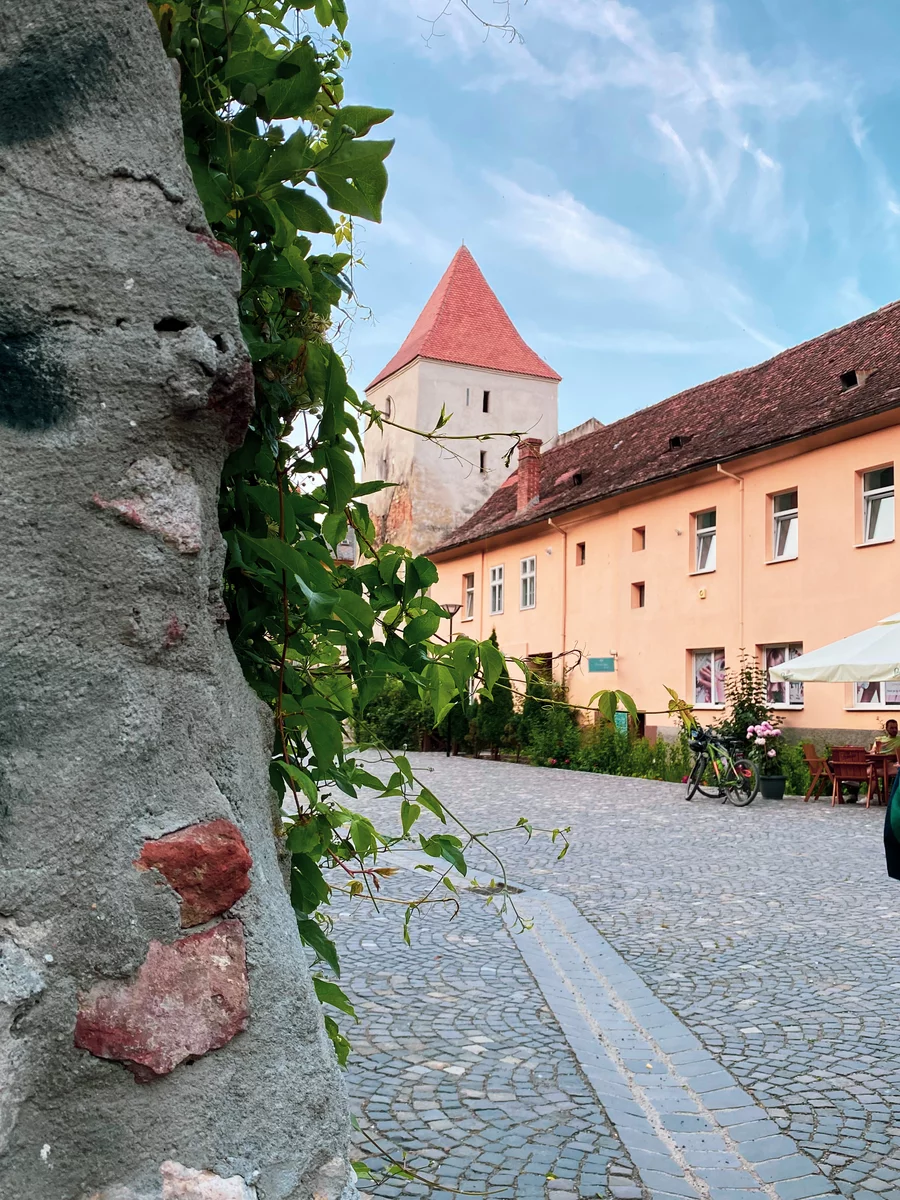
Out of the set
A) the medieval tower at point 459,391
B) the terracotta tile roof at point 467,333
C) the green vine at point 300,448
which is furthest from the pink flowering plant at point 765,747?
the terracotta tile roof at point 467,333

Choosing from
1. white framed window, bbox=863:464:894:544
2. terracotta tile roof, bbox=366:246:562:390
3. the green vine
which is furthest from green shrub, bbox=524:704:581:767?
the green vine

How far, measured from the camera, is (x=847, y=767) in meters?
17.4

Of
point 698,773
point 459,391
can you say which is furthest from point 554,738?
point 459,391

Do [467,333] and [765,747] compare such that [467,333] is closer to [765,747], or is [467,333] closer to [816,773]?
[765,747]

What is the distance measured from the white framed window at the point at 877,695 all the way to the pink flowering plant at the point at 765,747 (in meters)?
1.54

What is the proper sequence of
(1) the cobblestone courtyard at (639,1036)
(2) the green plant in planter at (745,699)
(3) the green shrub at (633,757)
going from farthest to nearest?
(3) the green shrub at (633,757)
(2) the green plant in planter at (745,699)
(1) the cobblestone courtyard at (639,1036)

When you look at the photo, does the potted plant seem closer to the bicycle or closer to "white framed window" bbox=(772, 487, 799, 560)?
the bicycle

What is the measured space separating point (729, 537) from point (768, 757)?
5.96m

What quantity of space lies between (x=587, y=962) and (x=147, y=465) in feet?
17.8

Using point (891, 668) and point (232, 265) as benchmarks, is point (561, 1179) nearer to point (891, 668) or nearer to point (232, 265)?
point (232, 265)

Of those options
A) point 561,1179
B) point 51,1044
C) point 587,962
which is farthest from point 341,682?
point 587,962

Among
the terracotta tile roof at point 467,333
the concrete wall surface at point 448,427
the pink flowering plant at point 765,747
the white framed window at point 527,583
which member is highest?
the terracotta tile roof at point 467,333

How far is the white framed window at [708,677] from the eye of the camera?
23922 mm

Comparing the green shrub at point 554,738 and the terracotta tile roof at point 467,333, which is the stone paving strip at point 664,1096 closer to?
the green shrub at point 554,738
